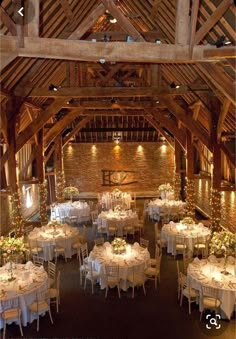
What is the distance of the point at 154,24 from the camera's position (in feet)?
35.1

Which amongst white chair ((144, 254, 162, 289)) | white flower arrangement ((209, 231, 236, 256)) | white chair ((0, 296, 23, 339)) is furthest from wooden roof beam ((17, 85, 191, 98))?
white chair ((0, 296, 23, 339))

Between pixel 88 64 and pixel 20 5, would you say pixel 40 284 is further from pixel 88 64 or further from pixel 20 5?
pixel 88 64

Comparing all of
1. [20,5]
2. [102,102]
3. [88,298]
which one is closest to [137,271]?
[88,298]

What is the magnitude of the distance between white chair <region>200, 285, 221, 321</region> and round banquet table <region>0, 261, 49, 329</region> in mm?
3406

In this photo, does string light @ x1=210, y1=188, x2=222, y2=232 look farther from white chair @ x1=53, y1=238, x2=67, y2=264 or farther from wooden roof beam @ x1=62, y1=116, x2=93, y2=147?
wooden roof beam @ x1=62, y1=116, x2=93, y2=147

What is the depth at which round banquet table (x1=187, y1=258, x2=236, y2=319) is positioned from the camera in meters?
7.75

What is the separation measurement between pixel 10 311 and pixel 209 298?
13.6ft

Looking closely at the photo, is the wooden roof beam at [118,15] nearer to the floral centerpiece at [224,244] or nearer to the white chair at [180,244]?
the floral centerpiece at [224,244]

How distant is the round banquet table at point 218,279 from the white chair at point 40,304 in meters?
3.21

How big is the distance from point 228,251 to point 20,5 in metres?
6.65

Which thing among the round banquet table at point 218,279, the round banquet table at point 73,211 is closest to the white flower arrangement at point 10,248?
the round banquet table at point 218,279

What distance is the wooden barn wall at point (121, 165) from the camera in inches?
889

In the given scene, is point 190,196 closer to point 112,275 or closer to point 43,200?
point 43,200

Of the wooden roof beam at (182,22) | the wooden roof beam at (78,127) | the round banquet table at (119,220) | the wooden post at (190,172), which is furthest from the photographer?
the wooden roof beam at (78,127)
